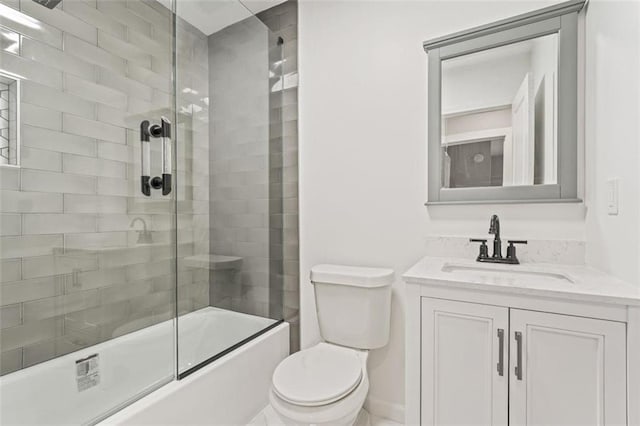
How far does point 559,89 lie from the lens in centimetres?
141

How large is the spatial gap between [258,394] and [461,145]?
169cm

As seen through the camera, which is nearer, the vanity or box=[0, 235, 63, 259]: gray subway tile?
the vanity

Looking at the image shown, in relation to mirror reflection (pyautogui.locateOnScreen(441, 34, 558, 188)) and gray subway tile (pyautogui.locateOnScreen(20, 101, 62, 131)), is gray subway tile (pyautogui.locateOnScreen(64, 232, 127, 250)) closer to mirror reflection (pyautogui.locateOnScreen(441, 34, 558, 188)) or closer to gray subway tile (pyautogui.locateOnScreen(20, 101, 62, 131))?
gray subway tile (pyautogui.locateOnScreen(20, 101, 62, 131))

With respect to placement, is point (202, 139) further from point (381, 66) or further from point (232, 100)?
point (381, 66)

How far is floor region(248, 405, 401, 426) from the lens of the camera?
1664 millimetres

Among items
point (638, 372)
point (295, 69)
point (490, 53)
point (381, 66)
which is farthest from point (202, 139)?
point (638, 372)

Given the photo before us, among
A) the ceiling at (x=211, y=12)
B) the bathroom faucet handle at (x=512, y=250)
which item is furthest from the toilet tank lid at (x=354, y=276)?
the ceiling at (x=211, y=12)

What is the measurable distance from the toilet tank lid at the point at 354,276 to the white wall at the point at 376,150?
0.12m

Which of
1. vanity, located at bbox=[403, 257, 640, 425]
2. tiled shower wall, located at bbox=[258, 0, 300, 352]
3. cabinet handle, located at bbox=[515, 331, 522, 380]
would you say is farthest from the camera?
tiled shower wall, located at bbox=[258, 0, 300, 352]

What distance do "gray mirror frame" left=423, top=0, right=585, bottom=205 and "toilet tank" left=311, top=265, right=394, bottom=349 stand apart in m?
0.51

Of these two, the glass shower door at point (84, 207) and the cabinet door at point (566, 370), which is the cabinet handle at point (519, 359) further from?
the glass shower door at point (84, 207)

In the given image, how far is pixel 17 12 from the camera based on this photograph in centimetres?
143

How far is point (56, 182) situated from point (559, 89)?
7.81 feet

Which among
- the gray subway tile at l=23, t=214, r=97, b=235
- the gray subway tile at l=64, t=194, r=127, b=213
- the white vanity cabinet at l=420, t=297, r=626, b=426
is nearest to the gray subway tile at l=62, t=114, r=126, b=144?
the gray subway tile at l=64, t=194, r=127, b=213
